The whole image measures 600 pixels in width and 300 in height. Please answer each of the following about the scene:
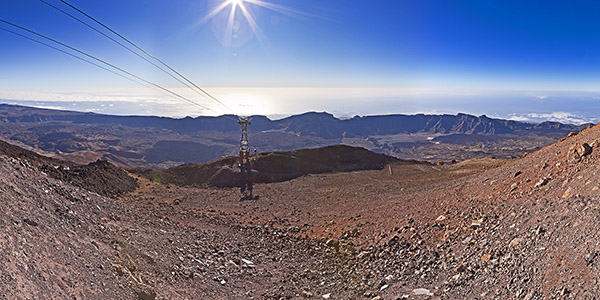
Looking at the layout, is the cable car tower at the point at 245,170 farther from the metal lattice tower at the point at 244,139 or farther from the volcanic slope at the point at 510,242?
the volcanic slope at the point at 510,242

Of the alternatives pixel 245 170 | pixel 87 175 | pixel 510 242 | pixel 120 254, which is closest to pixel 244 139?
pixel 245 170

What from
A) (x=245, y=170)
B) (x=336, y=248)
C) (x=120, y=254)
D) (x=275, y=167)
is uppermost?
(x=120, y=254)

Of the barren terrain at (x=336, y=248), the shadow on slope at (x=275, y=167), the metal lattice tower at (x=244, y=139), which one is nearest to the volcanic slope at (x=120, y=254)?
the barren terrain at (x=336, y=248)

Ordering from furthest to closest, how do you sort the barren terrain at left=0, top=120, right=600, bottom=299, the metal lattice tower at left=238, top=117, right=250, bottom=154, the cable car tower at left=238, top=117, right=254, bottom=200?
the metal lattice tower at left=238, top=117, right=250, bottom=154 < the cable car tower at left=238, top=117, right=254, bottom=200 < the barren terrain at left=0, top=120, right=600, bottom=299

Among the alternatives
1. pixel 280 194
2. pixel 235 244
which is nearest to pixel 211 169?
pixel 280 194

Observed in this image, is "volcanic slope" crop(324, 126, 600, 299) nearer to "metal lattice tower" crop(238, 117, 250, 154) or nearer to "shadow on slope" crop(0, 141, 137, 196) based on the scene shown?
"shadow on slope" crop(0, 141, 137, 196)

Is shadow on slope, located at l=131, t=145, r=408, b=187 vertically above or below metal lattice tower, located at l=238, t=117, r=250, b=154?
below

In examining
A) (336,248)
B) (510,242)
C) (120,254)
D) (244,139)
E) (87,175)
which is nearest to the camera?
(510,242)

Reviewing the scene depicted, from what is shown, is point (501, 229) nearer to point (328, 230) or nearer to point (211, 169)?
point (328, 230)

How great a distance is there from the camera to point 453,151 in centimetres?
17000

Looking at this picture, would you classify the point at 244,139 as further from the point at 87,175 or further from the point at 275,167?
the point at 87,175

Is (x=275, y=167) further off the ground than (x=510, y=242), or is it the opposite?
(x=510, y=242)

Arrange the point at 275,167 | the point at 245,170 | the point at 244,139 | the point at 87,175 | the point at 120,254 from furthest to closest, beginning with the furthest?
the point at 244,139, the point at 275,167, the point at 245,170, the point at 87,175, the point at 120,254

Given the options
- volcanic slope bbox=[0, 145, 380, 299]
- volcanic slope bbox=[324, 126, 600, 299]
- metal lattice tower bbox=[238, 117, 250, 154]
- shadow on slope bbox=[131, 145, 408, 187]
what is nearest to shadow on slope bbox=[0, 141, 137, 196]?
shadow on slope bbox=[131, 145, 408, 187]
